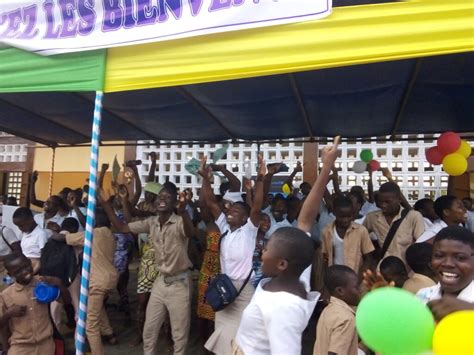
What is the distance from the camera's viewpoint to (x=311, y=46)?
2.23 metres

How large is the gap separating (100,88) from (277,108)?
2210 mm

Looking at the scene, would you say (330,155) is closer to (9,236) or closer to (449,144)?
(449,144)

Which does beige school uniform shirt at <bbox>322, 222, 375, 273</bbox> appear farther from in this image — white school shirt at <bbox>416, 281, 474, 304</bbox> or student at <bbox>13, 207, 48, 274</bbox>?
student at <bbox>13, 207, 48, 274</bbox>

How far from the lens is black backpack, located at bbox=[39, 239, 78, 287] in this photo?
3.64 m

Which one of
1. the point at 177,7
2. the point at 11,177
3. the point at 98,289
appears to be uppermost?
the point at 177,7

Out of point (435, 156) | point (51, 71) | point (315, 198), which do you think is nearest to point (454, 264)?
point (315, 198)

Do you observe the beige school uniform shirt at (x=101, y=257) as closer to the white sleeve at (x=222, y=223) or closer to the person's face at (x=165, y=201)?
the person's face at (x=165, y=201)

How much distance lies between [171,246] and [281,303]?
78.8 inches

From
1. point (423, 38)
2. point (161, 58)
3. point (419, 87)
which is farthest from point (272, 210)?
point (423, 38)

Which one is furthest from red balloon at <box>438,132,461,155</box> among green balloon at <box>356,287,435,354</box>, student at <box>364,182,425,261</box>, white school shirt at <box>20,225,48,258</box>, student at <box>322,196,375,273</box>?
white school shirt at <box>20,225,48,258</box>

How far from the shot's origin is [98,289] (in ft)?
11.8

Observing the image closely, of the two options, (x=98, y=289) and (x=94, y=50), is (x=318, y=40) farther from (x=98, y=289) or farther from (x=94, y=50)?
(x=98, y=289)

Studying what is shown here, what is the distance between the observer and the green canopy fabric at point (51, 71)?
268cm

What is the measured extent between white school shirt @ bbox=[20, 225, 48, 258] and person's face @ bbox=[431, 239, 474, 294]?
3.44m
